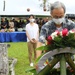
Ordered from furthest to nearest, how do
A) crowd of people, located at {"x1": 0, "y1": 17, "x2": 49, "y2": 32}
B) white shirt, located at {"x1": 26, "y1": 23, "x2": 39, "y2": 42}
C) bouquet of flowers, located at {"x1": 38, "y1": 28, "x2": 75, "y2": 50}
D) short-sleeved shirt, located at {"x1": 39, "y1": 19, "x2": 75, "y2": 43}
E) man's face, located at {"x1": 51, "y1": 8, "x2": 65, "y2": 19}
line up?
crowd of people, located at {"x1": 0, "y1": 17, "x2": 49, "y2": 32}, white shirt, located at {"x1": 26, "y1": 23, "x2": 39, "y2": 42}, short-sleeved shirt, located at {"x1": 39, "y1": 19, "x2": 75, "y2": 43}, man's face, located at {"x1": 51, "y1": 8, "x2": 65, "y2": 19}, bouquet of flowers, located at {"x1": 38, "y1": 28, "x2": 75, "y2": 50}

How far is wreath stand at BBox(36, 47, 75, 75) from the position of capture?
3.12m

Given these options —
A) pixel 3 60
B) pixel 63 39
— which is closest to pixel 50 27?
pixel 63 39

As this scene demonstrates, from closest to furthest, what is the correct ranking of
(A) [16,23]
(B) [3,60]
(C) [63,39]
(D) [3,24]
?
(C) [63,39], (B) [3,60], (D) [3,24], (A) [16,23]

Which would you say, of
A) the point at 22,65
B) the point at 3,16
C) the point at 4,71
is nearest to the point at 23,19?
the point at 3,16

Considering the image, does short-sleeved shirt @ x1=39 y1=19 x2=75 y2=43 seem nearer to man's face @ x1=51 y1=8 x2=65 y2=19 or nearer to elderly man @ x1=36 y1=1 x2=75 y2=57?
elderly man @ x1=36 y1=1 x2=75 y2=57

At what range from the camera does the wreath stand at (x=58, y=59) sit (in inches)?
123

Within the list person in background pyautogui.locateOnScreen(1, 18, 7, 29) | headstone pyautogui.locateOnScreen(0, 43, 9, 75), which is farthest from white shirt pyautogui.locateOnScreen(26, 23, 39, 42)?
person in background pyautogui.locateOnScreen(1, 18, 7, 29)

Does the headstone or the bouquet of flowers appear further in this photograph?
the headstone

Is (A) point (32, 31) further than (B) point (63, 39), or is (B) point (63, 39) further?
(A) point (32, 31)

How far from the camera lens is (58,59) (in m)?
3.16

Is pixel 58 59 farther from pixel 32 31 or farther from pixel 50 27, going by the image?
pixel 32 31

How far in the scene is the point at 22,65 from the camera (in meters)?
10.0

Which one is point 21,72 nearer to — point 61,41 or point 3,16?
point 61,41

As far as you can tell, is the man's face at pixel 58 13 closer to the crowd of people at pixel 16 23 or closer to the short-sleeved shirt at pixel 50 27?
the short-sleeved shirt at pixel 50 27
